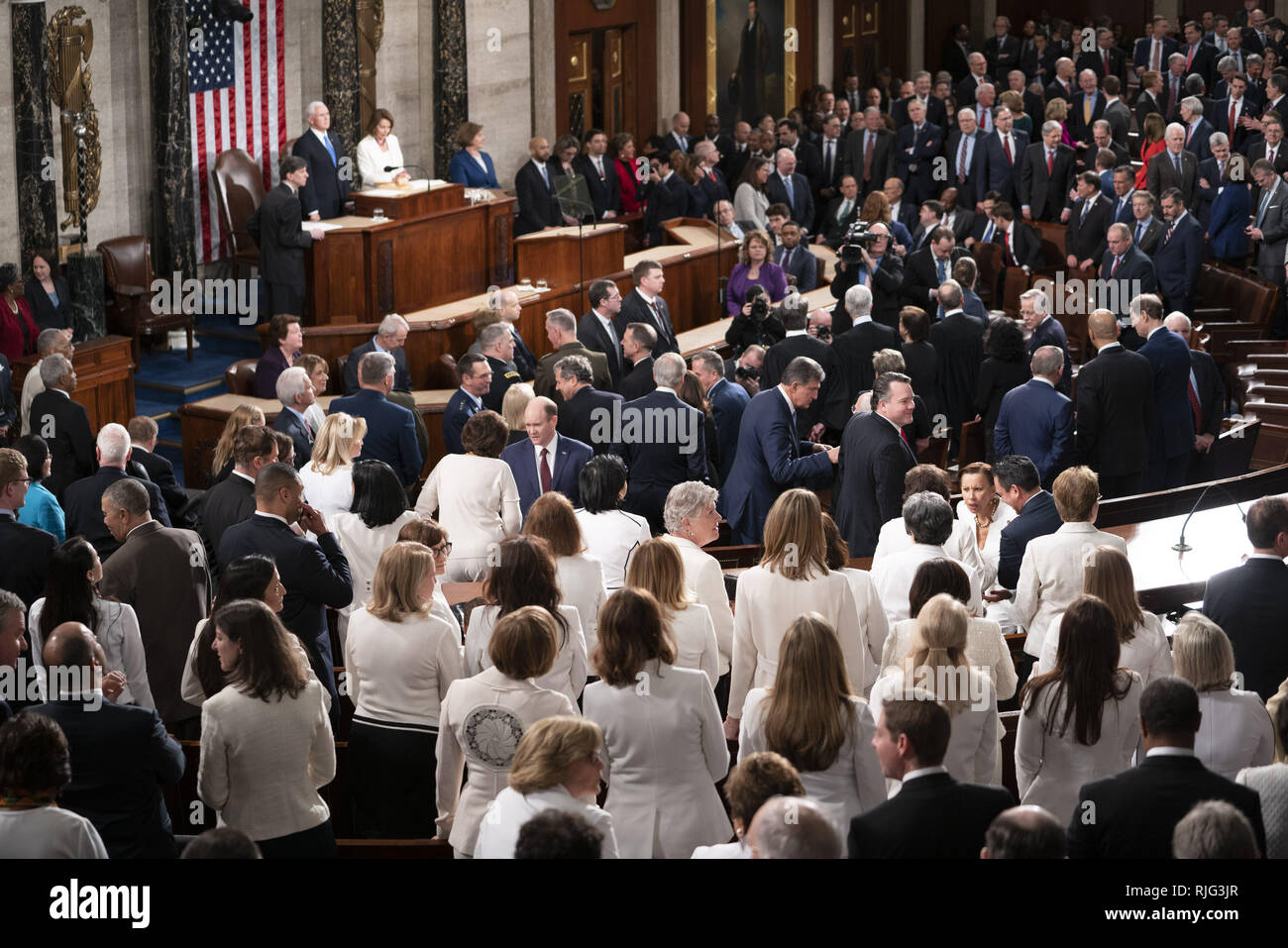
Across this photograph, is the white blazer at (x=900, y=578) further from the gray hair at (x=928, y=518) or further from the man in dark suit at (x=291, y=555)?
the man in dark suit at (x=291, y=555)

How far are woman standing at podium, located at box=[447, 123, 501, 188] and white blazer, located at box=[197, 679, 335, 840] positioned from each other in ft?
32.2

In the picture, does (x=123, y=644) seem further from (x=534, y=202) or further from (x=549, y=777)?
(x=534, y=202)

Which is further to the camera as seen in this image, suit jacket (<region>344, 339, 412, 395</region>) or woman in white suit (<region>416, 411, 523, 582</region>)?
suit jacket (<region>344, 339, 412, 395</region>)

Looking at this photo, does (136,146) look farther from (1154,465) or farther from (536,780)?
(536,780)

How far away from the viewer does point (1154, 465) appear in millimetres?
10156

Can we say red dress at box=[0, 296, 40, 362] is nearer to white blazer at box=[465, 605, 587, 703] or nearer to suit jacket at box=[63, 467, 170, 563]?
suit jacket at box=[63, 467, 170, 563]

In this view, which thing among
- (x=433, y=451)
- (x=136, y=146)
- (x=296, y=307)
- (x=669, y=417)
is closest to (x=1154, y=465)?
(x=669, y=417)

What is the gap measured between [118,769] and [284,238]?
8034 mm

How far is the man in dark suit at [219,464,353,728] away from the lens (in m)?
5.91

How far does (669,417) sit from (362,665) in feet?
11.3

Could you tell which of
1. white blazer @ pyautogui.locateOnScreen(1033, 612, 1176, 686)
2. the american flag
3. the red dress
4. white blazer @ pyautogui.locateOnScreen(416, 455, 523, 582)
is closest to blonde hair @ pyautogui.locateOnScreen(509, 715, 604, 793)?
white blazer @ pyautogui.locateOnScreen(1033, 612, 1176, 686)

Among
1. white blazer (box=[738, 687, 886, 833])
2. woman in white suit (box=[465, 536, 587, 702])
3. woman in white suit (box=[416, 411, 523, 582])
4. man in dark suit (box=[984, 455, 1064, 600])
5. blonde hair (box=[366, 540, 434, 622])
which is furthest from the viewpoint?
woman in white suit (box=[416, 411, 523, 582])

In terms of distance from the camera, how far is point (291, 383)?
8227mm

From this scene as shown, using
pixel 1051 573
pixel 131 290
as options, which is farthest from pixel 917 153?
pixel 1051 573
